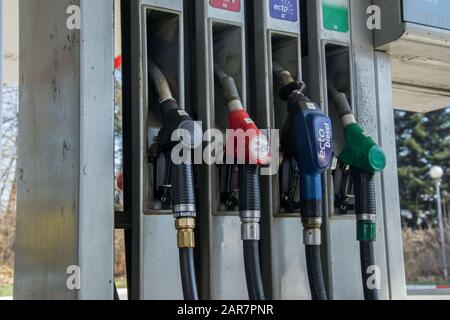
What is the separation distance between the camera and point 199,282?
5.06ft

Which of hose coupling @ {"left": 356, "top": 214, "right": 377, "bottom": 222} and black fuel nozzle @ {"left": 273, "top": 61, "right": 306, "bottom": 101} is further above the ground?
black fuel nozzle @ {"left": 273, "top": 61, "right": 306, "bottom": 101}

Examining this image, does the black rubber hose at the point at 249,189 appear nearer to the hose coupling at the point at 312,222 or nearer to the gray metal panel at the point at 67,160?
the hose coupling at the point at 312,222

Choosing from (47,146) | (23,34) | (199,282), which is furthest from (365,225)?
(23,34)

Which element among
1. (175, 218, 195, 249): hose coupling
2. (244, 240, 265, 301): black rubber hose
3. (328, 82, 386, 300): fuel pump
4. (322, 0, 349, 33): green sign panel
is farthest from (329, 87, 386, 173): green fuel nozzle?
(175, 218, 195, 249): hose coupling

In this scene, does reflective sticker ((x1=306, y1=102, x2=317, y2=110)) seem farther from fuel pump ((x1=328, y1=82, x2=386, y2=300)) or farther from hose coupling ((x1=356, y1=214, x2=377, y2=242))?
hose coupling ((x1=356, y1=214, x2=377, y2=242))

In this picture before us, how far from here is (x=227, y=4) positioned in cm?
163

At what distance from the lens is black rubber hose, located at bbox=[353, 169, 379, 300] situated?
1604 millimetres

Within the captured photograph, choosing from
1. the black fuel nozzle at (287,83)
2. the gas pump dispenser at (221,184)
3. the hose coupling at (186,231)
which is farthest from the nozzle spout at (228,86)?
the hose coupling at (186,231)

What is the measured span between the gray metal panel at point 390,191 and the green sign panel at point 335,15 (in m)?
0.13

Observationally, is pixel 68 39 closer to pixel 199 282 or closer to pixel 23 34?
pixel 23 34

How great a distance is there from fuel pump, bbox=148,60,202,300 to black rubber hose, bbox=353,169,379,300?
17.4 inches

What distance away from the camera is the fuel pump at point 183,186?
136 centimetres

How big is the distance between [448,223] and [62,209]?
18277 mm

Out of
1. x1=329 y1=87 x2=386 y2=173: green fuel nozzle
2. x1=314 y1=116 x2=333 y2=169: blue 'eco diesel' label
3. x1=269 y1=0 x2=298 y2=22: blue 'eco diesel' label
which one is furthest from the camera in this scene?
x1=269 y1=0 x2=298 y2=22: blue 'eco diesel' label
